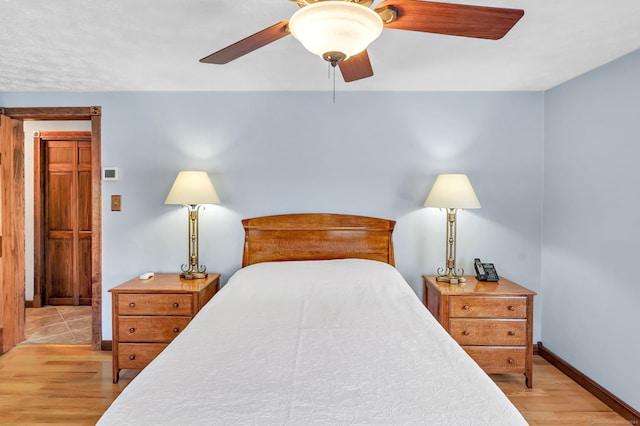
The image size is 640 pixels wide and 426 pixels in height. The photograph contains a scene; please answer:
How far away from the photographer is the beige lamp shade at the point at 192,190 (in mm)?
2691

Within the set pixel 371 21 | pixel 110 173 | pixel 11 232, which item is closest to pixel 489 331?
pixel 371 21

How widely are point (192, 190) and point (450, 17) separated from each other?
2.14 m

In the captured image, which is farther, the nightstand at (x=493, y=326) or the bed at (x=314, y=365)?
the nightstand at (x=493, y=326)

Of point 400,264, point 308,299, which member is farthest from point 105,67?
point 400,264

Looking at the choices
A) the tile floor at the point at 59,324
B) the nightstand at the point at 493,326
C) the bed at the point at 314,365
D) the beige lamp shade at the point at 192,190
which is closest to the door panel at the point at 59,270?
the tile floor at the point at 59,324

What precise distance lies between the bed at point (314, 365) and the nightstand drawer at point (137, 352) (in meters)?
0.82

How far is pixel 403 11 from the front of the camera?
46.7 inches

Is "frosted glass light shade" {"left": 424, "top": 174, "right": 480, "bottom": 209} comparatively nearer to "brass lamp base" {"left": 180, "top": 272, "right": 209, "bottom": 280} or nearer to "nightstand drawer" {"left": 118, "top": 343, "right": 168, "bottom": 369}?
"brass lamp base" {"left": 180, "top": 272, "right": 209, "bottom": 280}

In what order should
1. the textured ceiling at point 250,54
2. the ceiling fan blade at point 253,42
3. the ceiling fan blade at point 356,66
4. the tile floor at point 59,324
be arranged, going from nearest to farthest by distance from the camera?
the ceiling fan blade at point 253,42
the ceiling fan blade at point 356,66
the textured ceiling at point 250,54
the tile floor at point 59,324

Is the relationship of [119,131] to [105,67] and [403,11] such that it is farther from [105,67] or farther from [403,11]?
[403,11]

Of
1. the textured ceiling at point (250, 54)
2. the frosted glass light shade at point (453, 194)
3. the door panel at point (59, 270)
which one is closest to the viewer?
the textured ceiling at point (250, 54)

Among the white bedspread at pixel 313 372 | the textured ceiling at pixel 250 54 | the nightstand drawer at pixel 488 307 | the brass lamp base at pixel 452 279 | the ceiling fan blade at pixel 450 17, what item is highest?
the textured ceiling at pixel 250 54

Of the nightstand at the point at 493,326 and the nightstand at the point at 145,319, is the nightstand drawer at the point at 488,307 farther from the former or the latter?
the nightstand at the point at 145,319

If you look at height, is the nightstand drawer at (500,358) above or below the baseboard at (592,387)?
above
